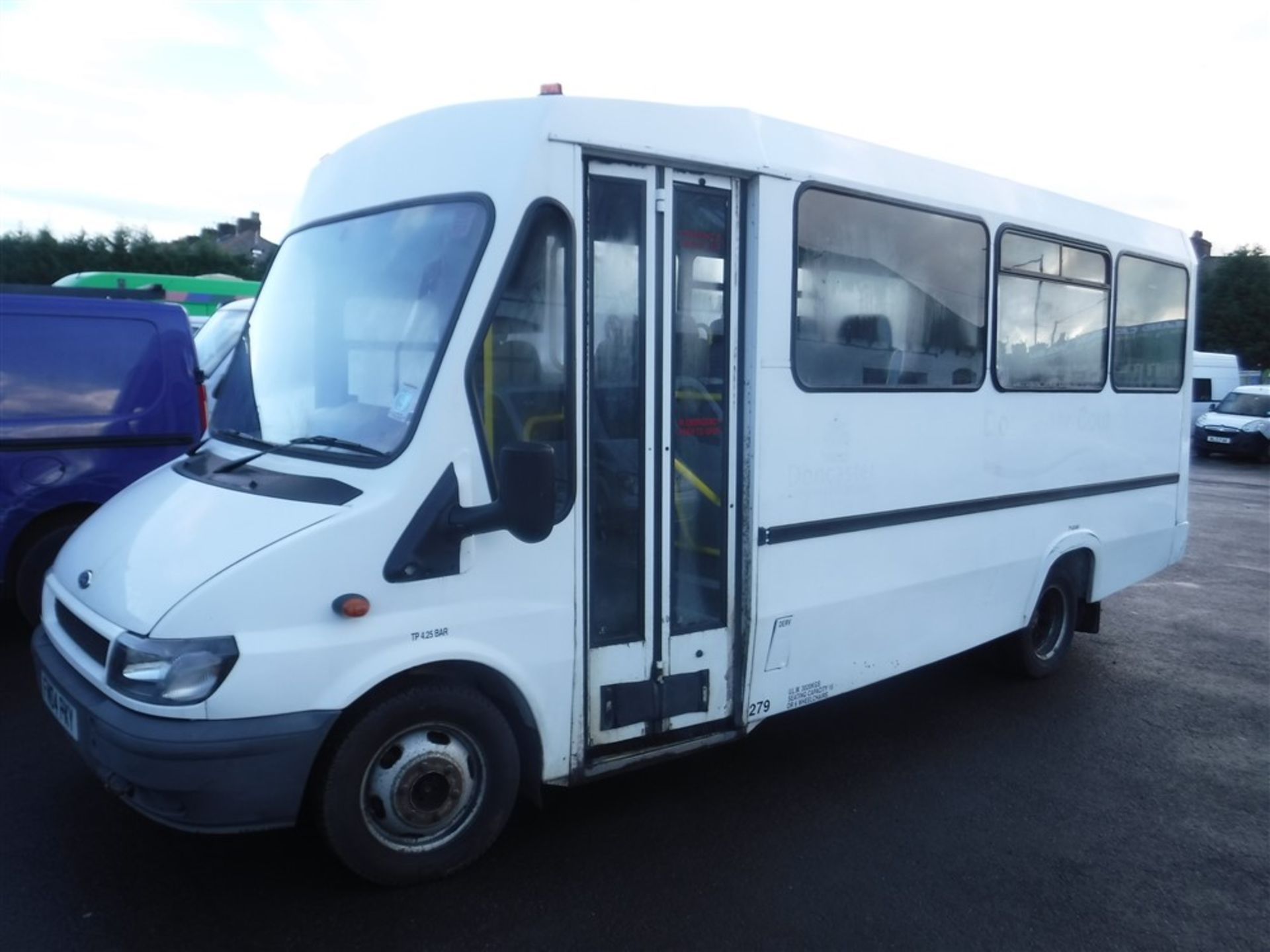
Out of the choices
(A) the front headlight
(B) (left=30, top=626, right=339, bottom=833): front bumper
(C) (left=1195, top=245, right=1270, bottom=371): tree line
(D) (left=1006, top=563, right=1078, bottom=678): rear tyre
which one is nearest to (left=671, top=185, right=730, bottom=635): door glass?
(B) (left=30, top=626, right=339, bottom=833): front bumper

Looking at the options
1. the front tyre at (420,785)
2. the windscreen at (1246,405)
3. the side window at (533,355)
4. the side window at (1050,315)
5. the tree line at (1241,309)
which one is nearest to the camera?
the front tyre at (420,785)

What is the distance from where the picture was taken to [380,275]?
167 inches

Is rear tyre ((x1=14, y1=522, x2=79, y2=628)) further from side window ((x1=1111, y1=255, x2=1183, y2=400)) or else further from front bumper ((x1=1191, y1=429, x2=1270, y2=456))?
front bumper ((x1=1191, y1=429, x2=1270, y2=456))

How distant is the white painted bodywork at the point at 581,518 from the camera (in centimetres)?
362

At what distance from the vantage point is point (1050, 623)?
281 inches

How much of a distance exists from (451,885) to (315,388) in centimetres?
194

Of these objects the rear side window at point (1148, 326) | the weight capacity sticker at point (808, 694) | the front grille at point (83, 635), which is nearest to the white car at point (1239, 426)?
the rear side window at point (1148, 326)

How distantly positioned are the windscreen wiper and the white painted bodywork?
95 mm

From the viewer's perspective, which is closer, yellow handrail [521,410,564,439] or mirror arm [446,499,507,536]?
mirror arm [446,499,507,536]

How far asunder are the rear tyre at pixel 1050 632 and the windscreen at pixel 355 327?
4.47 metres

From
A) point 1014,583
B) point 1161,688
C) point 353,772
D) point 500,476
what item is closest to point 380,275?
point 500,476

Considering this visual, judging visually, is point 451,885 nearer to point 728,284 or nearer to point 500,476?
point 500,476

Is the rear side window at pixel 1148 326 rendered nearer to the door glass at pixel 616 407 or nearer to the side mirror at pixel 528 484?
the door glass at pixel 616 407

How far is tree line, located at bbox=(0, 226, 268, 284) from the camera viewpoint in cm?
2939
